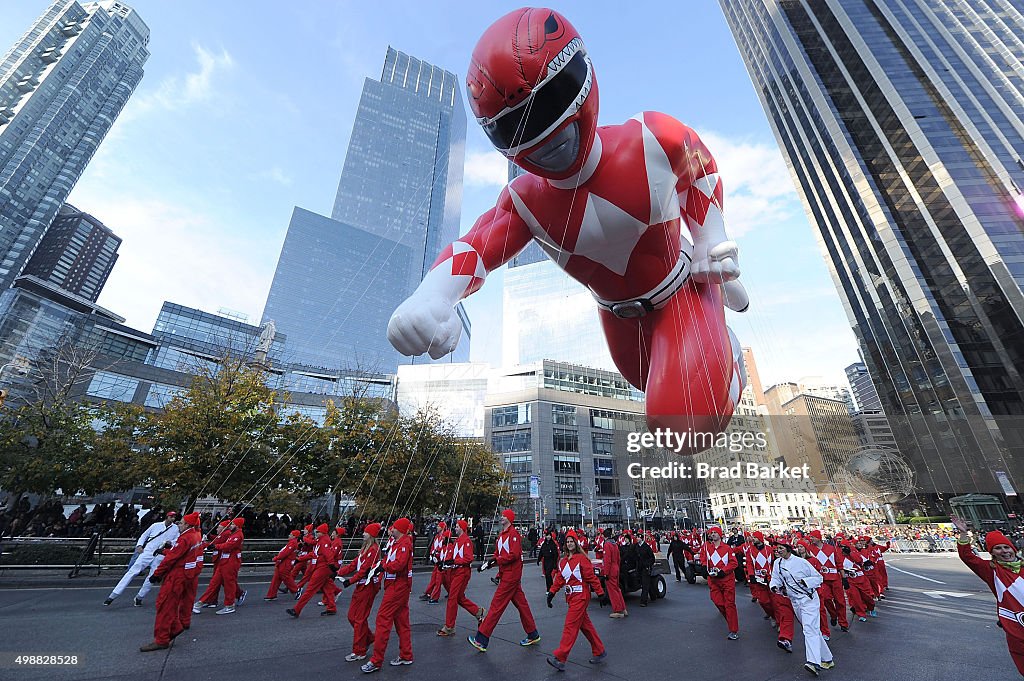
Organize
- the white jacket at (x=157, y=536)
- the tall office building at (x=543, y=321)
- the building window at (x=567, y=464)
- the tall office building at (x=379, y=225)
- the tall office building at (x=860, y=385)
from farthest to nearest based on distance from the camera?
the tall office building at (x=379, y=225), the tall office building at (x=860, y=385), the tall office building at (x=543, y=321), the building window at (x=567, y=464), the white jacket at (x=157, y=536)

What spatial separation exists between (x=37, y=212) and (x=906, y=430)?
393 ft

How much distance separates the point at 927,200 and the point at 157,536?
184 feet

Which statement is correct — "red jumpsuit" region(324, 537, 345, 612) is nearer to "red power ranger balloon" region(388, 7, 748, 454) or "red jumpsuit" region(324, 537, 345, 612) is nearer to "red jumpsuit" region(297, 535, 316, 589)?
"red jumpsuit" region(297, 535, 316, 589)

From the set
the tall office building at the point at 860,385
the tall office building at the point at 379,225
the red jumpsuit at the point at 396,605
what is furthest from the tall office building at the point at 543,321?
the tall office building at the point at 860,385

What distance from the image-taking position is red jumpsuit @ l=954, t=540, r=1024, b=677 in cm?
360

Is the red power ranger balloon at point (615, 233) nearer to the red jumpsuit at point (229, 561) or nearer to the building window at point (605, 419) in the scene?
the red jumpsuit at point (229, 561)

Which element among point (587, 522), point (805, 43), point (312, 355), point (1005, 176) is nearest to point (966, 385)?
point (1005, 176)

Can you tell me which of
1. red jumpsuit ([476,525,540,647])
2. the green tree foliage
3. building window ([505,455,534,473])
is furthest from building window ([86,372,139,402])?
red jumpsuit ([476,525,540,647])

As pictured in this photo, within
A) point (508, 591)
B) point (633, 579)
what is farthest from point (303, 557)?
point (633, 579)

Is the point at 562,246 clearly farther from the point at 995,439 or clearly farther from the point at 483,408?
the point at 483,408

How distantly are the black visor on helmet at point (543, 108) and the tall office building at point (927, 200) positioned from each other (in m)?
44.5

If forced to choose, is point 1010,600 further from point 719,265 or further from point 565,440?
point 565,440

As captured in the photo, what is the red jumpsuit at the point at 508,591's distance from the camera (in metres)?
5.41

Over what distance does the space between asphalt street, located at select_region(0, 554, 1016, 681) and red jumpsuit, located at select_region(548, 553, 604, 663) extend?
0.24m
